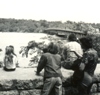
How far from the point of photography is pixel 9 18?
14.7 metres

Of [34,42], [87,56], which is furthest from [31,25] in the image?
[87,56]

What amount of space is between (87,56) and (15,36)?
897 centimetres

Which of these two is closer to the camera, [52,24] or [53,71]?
[53,71]

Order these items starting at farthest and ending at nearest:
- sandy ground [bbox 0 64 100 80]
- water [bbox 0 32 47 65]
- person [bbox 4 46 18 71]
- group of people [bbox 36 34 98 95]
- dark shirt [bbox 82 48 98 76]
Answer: water [bbox 0 32 47 65] < person [bbox 4 46 18 71] < sandy ground [bbox 0 64 100 80] < group of people [bbox 36 34 98 95] < dark shirt [bbox 82 48 98 76]

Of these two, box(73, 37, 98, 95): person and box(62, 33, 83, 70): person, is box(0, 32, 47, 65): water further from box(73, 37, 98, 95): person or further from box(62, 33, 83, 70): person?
box(73, 37, 98, 95): person

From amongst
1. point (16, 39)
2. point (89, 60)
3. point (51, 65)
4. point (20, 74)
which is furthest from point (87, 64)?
point (16, 39)

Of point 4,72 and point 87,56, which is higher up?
point 87,56

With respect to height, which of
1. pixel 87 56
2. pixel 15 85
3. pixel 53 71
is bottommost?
pixel 15 85

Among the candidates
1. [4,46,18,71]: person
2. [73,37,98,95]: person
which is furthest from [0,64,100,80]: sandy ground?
[73,37,98,95]: person

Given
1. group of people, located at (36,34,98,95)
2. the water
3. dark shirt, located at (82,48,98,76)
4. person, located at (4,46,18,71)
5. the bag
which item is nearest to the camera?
dark shirt, located at (82,48,98,76)

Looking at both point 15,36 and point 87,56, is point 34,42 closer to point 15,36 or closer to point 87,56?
point 15,36

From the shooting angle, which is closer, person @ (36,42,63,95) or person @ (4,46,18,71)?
person @ (36,42,63,95)

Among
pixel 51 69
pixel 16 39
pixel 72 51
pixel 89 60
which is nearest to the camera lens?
pixel 89 60

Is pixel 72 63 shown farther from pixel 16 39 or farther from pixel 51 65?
pixel 16 39
